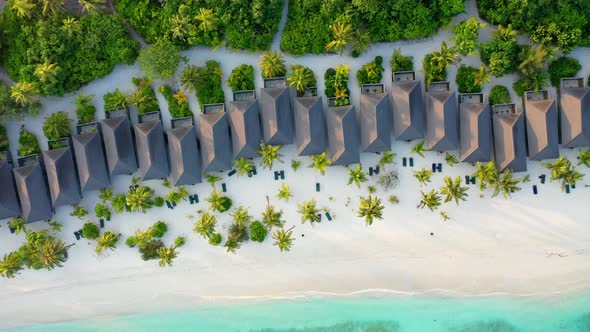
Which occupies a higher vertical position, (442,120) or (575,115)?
(442,120)

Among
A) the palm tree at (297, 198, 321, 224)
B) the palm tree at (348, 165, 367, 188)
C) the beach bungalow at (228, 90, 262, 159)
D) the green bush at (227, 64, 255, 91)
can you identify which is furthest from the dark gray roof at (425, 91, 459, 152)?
the green bush at (227, 64, 255, 91)

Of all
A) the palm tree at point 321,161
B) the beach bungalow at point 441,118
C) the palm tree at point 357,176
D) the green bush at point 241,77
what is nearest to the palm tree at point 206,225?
the palm tree at point 321,161

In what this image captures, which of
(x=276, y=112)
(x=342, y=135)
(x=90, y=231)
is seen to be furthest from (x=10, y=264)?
(x=342, y=135)

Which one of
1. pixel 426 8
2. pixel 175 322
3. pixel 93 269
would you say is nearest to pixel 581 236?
pixel 426 8

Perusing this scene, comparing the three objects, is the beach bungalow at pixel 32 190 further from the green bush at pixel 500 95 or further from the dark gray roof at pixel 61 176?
the green bush at pixel 500 95

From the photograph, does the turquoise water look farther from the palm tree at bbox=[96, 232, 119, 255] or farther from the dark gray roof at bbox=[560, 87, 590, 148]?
the dark gray roof at bbox=[560, 87, 590, 148]

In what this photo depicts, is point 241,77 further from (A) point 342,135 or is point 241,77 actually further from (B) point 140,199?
(B) point 140,199

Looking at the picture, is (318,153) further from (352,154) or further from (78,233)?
(78,233)
